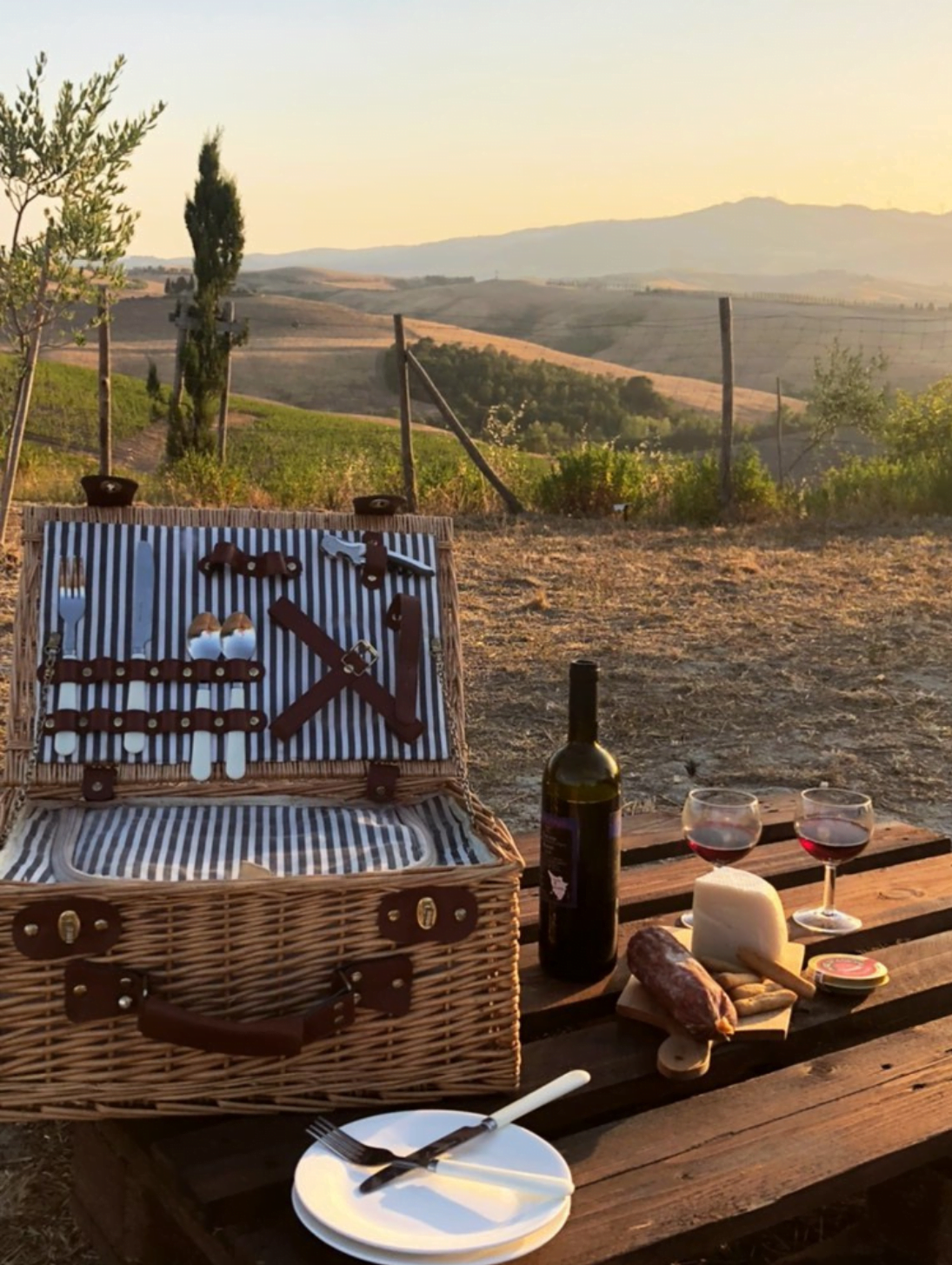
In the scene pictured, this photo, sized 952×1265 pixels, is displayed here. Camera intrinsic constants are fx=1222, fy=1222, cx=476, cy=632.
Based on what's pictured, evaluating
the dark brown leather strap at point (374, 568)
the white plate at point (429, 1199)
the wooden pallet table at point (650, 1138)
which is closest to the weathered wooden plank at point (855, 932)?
the wooden pallet table at point (650, 1138)

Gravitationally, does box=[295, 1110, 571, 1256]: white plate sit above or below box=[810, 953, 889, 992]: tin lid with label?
above

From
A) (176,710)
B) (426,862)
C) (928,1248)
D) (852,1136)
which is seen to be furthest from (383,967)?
(928,1248)

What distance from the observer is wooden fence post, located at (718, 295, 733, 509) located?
9.41 metres

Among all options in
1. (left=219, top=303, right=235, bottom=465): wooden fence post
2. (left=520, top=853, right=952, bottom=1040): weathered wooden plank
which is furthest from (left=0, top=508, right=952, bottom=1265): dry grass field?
(left=219, top=303, right=235, bottom=465): wooden fence post

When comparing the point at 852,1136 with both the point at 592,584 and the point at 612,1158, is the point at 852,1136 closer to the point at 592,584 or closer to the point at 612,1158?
the point at 612,1158

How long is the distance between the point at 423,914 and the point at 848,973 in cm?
62

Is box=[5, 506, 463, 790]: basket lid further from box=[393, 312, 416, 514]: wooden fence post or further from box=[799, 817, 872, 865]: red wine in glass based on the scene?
box=[393, 312, 416, 514]: wooden fence post

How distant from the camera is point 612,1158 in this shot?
4.10 ft

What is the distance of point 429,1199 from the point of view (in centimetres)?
113

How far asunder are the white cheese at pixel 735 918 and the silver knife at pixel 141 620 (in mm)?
893

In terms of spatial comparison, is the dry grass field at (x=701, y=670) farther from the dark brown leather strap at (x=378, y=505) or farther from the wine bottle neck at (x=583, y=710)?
the dark brown leather strap at (x=378, y=505)

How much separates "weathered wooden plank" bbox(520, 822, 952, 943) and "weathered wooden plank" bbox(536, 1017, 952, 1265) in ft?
1.61

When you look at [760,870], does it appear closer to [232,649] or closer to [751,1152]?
[751,1152]

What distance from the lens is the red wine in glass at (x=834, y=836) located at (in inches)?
66.5
